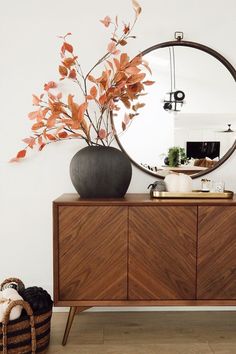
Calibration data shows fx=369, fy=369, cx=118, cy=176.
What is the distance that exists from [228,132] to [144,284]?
103cm

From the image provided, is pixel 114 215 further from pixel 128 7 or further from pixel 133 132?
pixel 128 7

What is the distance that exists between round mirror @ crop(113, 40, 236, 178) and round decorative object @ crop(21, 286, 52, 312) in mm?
893

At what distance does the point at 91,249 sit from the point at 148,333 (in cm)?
58

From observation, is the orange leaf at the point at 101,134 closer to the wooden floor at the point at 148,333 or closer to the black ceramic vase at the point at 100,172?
the black ceramic vase at the point at 100,172

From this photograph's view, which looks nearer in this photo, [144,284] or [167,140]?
[144,284]

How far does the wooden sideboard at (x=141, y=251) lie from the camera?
1755mm

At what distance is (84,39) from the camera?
215 centimetres

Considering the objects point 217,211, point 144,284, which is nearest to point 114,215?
point 144,284

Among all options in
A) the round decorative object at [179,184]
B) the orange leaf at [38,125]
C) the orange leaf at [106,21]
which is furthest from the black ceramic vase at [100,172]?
the orange leaf at [106,21]

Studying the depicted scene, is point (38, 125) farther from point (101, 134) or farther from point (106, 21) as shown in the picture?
point (106, 21)

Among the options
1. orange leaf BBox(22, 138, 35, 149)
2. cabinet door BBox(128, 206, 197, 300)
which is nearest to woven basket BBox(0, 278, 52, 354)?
cabinet door BBox(128, 206, 197, 300)

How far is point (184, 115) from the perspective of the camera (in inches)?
85.9

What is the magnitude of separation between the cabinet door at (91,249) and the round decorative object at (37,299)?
0.24 ft

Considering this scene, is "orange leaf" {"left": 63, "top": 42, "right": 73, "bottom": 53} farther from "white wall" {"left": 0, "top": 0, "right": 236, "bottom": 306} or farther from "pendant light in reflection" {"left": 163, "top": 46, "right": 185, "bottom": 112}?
"pendant light in reflection" {"left": 163, "top": 46, "right": 185, "bottom": 112}
